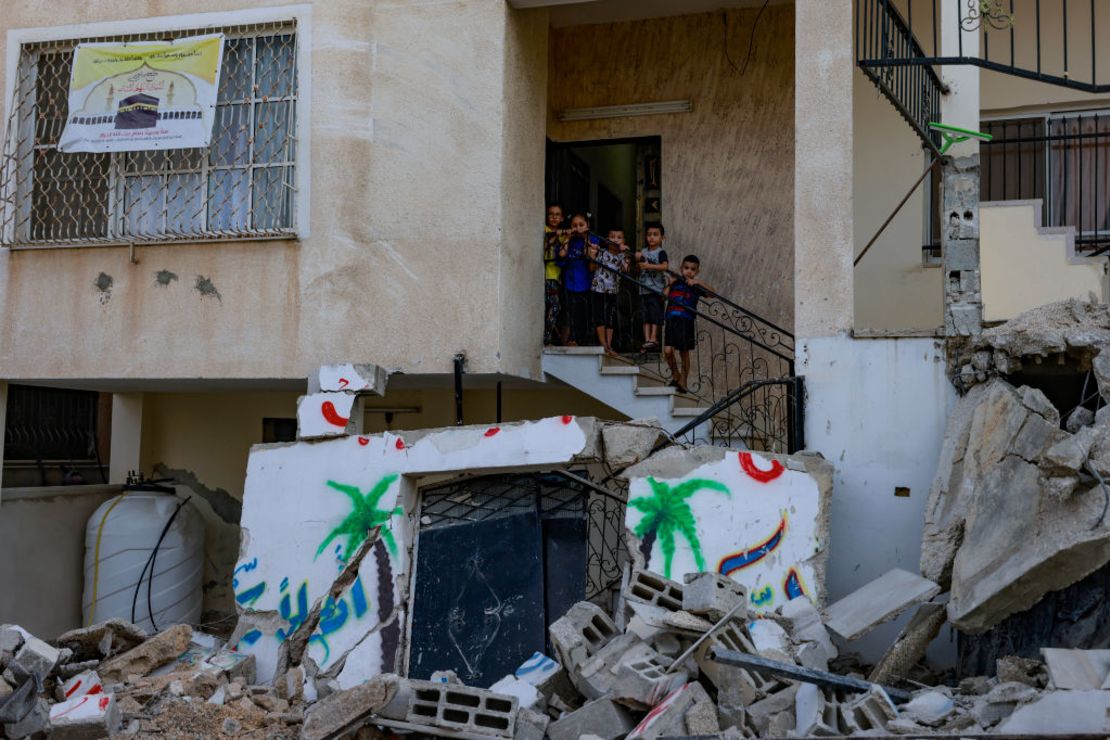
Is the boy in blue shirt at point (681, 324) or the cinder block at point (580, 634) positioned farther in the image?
the boy in blue shirt at point (681, 324)

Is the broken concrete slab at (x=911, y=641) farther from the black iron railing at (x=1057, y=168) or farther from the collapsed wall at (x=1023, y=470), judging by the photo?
the black iron railing at (x=1057, y=168)

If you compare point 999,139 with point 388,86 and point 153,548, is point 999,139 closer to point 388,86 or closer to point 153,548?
point 388,86

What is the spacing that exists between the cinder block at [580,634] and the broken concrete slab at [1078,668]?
258cm

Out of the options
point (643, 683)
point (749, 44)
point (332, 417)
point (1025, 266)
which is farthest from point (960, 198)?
point (332, 417)

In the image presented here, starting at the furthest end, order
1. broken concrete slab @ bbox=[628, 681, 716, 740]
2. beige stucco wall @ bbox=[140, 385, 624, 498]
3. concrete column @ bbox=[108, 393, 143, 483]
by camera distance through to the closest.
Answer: beige stucco wall @ bbox=[140, 385, 624, 498], concrete column @ bbox=[108, 393, 143, 483], broken concrete slab @ bbox=[628, 681, 716, 740]

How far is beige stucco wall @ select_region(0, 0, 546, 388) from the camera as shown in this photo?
9211mm

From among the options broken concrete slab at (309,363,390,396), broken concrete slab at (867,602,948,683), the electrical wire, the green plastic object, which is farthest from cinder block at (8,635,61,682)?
the electrical wire

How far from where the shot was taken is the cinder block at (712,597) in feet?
21.8

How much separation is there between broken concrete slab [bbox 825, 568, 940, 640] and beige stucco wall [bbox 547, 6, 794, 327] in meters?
4.35

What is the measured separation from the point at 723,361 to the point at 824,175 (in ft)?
8.60

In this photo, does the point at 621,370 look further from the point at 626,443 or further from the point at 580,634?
the point at 580,634

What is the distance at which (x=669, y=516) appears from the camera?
7789 millimetres

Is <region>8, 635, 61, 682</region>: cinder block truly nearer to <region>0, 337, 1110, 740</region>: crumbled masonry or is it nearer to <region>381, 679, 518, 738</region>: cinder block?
<region>0, 337, 1110, 740</region>: crumbled masonry

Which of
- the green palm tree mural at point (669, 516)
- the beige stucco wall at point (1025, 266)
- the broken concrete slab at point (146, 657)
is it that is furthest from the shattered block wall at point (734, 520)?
the broken concrete slab at point (146, 657)
